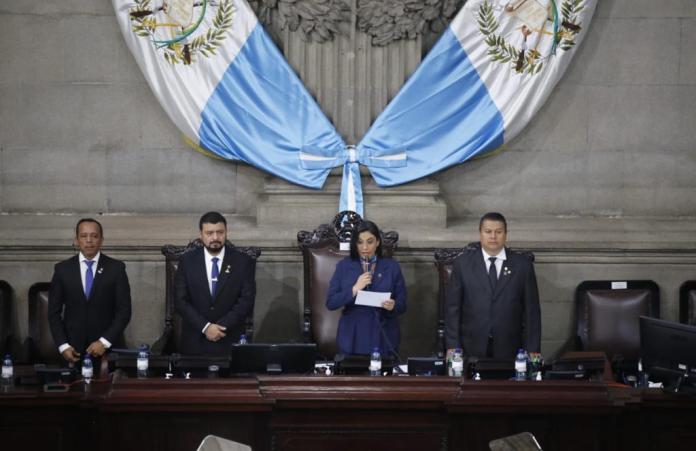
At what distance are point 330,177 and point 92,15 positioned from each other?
77.1 inches

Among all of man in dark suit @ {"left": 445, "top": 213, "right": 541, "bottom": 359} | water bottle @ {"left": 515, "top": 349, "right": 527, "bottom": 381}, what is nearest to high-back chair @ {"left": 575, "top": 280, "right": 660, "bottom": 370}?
man in dark suit @ {"left": 445, "top": 213, "right": 541, "bottom": 359}

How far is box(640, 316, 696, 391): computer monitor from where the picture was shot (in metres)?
5.68

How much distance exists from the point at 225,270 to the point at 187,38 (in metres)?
1.85

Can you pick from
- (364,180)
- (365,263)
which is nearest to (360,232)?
(365,263)

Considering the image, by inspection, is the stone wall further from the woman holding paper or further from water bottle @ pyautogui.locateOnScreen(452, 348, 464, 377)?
water bottle @ pyautogui.locateOnScreen(452, 348, 464, 377)

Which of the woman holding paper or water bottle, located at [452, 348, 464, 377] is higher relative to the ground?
the woman holding paper

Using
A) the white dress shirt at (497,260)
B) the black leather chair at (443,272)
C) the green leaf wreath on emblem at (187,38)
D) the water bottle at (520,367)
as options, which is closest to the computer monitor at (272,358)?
the water bottle at (520,367)

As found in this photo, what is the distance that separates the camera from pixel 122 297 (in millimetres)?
7156

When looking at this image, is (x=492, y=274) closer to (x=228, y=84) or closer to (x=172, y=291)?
(x=172, y=291)

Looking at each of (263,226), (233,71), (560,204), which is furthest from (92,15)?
(560,204)

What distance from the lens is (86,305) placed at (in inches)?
279

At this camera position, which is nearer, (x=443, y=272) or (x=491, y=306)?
(x=491, y=306)

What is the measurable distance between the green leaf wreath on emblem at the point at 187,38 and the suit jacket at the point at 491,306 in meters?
2.44

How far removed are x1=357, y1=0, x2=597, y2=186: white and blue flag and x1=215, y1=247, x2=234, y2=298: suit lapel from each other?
138 cm
